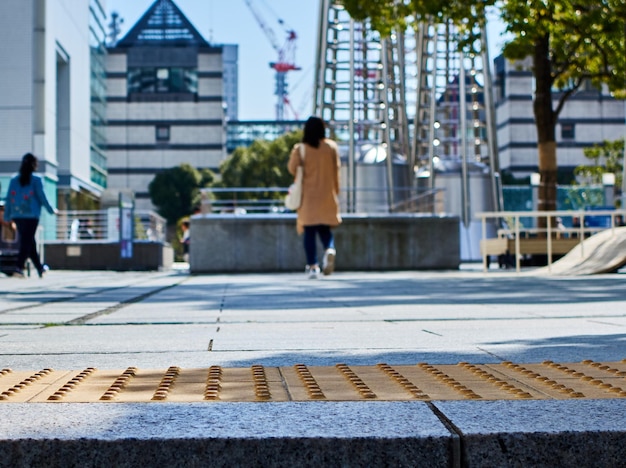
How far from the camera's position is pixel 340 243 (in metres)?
22.7

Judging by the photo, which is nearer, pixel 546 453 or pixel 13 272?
pixel 546 453

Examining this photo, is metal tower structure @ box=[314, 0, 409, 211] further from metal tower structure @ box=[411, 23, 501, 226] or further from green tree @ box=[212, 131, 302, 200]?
green tree @ box=[212, 131, 302, 200]

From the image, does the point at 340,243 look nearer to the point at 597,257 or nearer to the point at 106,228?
the point at 597,257

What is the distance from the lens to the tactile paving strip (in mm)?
2912

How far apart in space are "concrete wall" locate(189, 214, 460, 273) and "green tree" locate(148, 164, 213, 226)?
77991mm

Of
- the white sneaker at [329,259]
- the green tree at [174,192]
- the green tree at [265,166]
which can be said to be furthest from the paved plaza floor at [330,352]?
the green tree at [174,192]

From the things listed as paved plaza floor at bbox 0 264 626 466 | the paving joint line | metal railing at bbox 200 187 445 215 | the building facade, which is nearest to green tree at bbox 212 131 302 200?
the building facade

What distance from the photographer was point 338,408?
270 centimetres

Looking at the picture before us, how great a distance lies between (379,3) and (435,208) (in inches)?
201

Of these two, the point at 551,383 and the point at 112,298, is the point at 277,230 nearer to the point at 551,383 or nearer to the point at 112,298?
the point at 112,298

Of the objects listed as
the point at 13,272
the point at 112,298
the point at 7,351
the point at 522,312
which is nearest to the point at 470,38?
the point at 13,272

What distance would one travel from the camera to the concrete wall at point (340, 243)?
2234 centimetres

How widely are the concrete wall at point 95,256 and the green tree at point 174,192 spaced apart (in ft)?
230

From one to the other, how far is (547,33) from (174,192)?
81.9 metres
